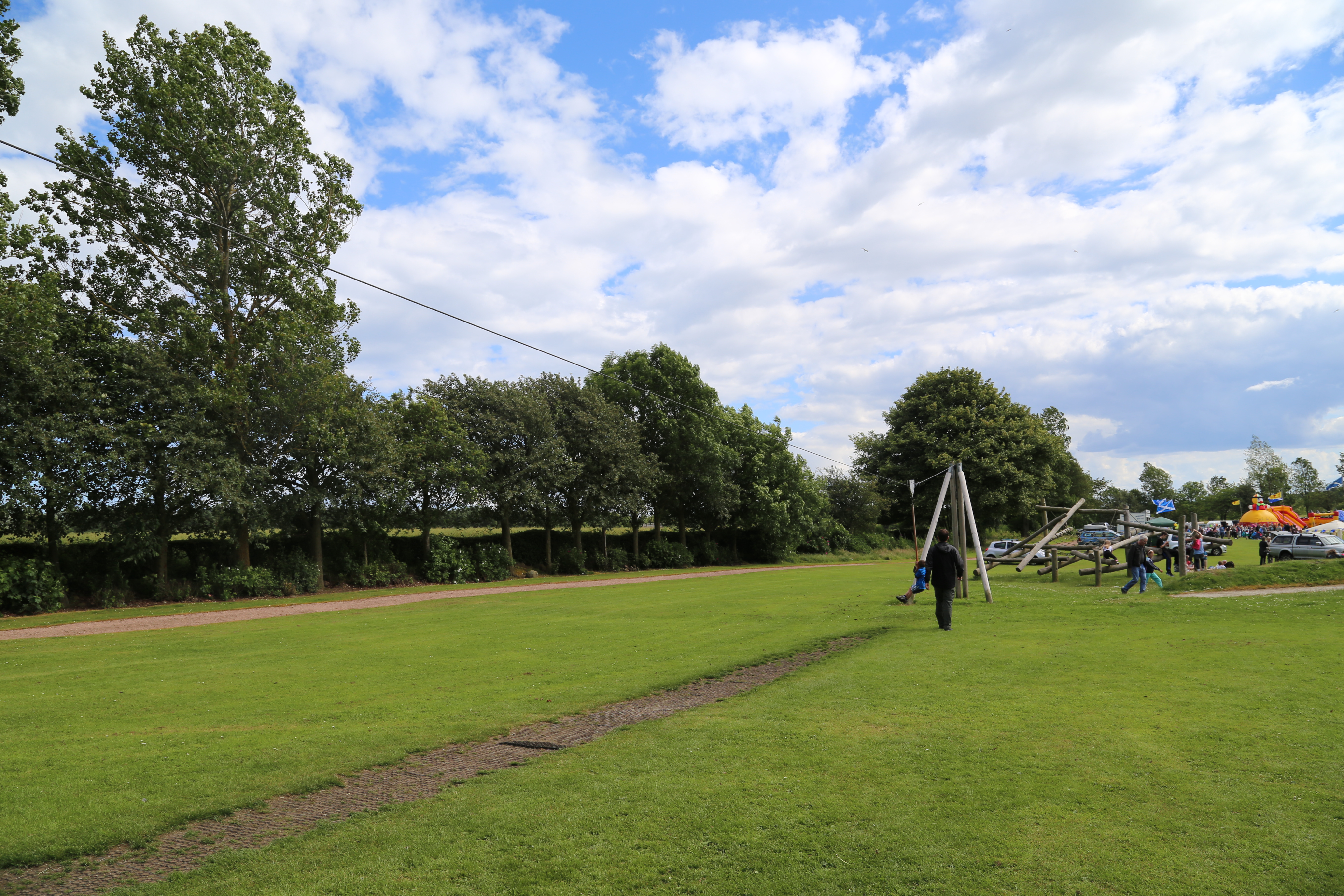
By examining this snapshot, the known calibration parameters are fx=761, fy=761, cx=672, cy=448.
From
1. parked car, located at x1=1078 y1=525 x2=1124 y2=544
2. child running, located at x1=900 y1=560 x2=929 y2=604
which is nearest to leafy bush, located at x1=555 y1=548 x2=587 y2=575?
child running, located at x1=900 y1=560 x2=929 y2=604

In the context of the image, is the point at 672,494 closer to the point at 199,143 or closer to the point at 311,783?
the point at 199,143

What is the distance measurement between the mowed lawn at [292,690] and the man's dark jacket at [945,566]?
189 centimetres

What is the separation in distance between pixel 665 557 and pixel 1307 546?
115ft

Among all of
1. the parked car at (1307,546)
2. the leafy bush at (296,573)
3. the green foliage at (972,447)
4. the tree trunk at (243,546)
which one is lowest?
the parked car at (1307,546)

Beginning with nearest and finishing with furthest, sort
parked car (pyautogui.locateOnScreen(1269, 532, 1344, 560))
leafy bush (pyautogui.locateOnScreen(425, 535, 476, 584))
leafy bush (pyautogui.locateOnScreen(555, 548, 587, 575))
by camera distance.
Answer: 1. parked car (pyautogui.locateOnScreen(1269, 532, 1344, 560))
2. leafy bush (pyautogui.locateOnScreen(425, 535, 476, 584))
3. leafy bush (pyautogui.locateOnScreen(555, 548, 587, 575))

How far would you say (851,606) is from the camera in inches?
822

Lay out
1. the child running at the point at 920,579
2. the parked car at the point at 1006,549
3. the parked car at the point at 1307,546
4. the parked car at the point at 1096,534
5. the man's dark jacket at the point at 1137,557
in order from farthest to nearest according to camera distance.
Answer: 1. the parked car at the point at 1096,534
2. the parked car at the point at 1006,549
3. the parked car at the point at 1307,546
4. the man's dark jacket at the point at 1137,557
5. the child running at the point at 920,579

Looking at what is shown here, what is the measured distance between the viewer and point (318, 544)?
32938 mm

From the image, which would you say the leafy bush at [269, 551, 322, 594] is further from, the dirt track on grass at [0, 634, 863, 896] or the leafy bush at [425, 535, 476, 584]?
→ the dirt track on grass at [0, 634, 863, 896]

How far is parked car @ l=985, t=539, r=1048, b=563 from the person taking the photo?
42250 mm

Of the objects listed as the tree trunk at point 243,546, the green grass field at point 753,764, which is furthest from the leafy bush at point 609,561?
the green grass field at point 753,764

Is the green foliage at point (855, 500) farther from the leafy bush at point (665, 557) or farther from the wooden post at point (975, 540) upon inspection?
the wooden post at point (975, 540)

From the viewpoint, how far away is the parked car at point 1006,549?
42250 mm

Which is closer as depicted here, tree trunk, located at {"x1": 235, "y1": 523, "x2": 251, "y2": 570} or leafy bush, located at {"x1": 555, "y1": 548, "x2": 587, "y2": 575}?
tree trunk, located at {"x1": 235, "y1": 523, "x2": 251, "y2": 570}
